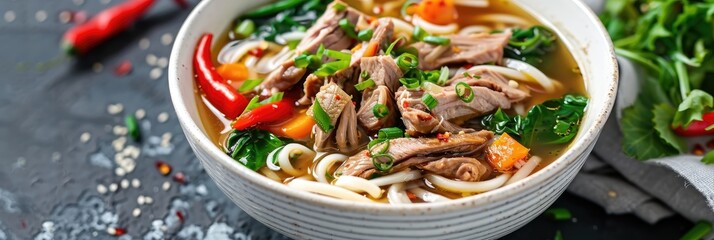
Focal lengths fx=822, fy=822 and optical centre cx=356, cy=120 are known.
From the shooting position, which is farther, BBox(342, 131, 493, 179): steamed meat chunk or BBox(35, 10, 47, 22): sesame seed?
BBox(35, 10, 47, 22): sesame seed

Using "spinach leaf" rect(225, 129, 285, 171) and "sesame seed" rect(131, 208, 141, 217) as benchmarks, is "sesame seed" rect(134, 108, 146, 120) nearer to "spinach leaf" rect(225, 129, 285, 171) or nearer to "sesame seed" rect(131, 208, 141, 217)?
"sesame seed" rect(131, 208, 141, 217)

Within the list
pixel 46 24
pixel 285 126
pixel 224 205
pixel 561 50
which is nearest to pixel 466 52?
pixel 561 50

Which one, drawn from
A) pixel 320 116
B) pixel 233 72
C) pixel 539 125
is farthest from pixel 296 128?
pixel 539 125

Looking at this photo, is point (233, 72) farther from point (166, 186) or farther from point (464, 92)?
point (464, 92)

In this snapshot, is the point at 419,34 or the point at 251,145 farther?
the point at 419,34

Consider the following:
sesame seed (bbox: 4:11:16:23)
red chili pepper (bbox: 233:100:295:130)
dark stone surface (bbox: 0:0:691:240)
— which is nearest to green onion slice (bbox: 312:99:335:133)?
red chili pepper (bbox: 233:100:295:130)

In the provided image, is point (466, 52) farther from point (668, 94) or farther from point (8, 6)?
point (8, 6)
